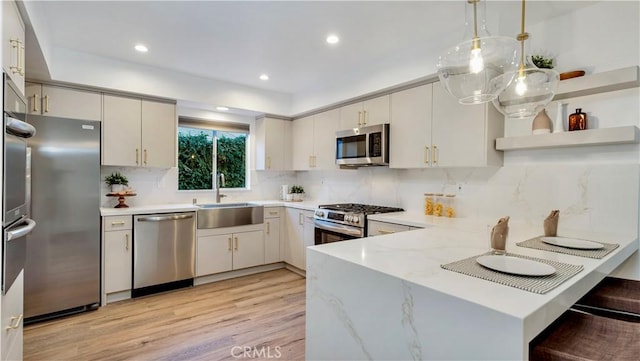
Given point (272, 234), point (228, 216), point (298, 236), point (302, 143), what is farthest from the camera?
point (302, 143)

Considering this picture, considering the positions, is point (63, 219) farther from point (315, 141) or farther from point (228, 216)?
point (315, 141)

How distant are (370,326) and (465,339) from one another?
38cm

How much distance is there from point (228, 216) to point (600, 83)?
11.6ft

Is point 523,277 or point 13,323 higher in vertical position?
point 523,277

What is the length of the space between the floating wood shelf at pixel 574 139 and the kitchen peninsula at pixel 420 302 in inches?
26.9

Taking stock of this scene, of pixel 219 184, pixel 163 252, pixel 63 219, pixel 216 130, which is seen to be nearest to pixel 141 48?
pixel 216 130

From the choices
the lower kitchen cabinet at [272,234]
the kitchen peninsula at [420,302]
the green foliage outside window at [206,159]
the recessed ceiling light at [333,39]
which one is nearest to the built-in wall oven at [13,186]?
the kitchen peninsula at [420,302]

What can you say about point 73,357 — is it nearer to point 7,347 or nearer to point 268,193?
point 7,347

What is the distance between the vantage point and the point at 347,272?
1306 mm

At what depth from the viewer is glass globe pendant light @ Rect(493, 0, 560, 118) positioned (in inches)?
65.0

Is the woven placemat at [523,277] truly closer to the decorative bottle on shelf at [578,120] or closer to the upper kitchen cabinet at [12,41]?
the decorative bottle on shelf at [578,120]

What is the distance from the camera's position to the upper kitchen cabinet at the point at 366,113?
338cm

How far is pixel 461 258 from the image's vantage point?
1.37 metres

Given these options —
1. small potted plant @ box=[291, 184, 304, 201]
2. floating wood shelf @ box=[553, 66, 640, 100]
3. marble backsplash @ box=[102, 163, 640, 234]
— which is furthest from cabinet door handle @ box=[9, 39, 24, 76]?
small potted plant @ box=[291, 184, 304, 201]
